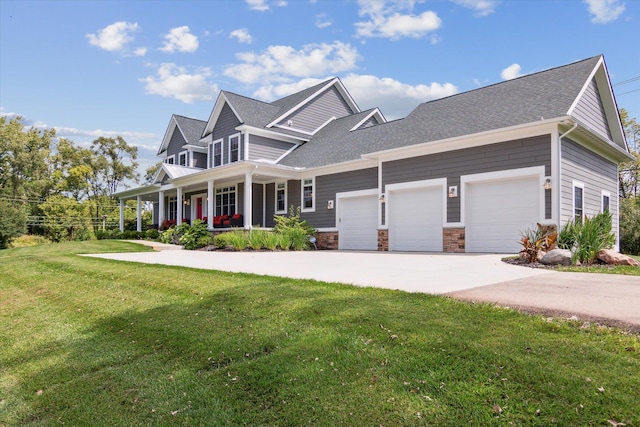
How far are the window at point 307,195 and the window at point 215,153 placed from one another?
21.7ft

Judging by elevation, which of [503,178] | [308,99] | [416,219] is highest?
[308,99]

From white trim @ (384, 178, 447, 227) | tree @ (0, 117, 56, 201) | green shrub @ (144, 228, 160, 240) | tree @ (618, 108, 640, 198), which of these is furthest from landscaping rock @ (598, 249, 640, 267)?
tree @ (0, 117, 56, 201)

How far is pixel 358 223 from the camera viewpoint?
16031 mm

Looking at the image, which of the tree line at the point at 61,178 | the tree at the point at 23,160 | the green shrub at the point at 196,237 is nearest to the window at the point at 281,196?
the green shrub at the point at 196,237

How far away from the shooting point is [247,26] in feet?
46.9

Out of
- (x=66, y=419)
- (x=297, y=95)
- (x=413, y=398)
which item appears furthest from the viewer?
(x=297, y=95)

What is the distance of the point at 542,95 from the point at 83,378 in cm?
1349

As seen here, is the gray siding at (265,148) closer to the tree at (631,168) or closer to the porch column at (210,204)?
the porch column at (210,204)

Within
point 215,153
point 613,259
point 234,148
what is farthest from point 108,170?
point 613,259

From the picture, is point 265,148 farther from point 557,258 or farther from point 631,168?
point 631,168

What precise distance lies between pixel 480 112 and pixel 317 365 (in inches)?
483

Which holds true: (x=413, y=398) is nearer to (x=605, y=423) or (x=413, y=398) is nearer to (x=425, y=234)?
(x=605, y=423)

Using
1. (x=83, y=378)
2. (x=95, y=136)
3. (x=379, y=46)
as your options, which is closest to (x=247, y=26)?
(x=379, y=46)

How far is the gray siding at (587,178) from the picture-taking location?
11094mm
